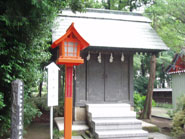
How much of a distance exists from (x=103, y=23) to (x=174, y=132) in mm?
5766

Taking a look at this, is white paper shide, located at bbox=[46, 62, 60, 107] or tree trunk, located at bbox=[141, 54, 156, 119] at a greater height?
white paper shide, located at bbox=[46, 62, 60, 107]

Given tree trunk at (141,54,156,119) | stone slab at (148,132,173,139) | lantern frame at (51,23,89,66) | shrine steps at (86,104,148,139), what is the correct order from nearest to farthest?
lantern frame at (51,23,89,66) → shrine steps at (86,104,148,139) → stone slab at (148,132,173,139) → tree trunk at (141,54,156,119)

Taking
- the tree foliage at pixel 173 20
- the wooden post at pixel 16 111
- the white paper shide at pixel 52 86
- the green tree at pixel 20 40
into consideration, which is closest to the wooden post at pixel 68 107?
the white paper shide at pixel 52 86

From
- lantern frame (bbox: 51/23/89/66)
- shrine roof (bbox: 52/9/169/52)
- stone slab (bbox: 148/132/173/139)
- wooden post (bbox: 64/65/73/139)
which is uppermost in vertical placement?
shrine roof (bbox: 52/9/169/52)

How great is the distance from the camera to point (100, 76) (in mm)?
8828

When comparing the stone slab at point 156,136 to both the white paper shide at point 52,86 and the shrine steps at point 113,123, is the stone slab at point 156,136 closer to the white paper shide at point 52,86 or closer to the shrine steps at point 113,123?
the shrine steps at point 113,123

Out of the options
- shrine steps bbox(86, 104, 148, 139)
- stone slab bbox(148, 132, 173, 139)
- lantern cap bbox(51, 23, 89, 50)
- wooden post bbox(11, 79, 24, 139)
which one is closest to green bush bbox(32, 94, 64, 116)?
shrine steps bbox(86, 104, 148, 139)

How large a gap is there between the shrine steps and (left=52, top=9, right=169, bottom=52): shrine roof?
2.64 m

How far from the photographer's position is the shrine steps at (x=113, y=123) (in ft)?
22.4

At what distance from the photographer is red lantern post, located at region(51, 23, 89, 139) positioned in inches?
208

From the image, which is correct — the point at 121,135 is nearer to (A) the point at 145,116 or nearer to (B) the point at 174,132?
(B) the point at 174,132

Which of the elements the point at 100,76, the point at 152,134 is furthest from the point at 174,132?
the point at 100,76

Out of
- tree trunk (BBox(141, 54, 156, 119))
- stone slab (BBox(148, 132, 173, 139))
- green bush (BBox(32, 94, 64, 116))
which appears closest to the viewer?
stone slab (BBox(148, 132, 173, 139))

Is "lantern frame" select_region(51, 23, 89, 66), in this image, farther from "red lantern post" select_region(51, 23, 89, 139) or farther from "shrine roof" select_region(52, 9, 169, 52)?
"shrine roof" select_region(52, 9, 169, 52)
